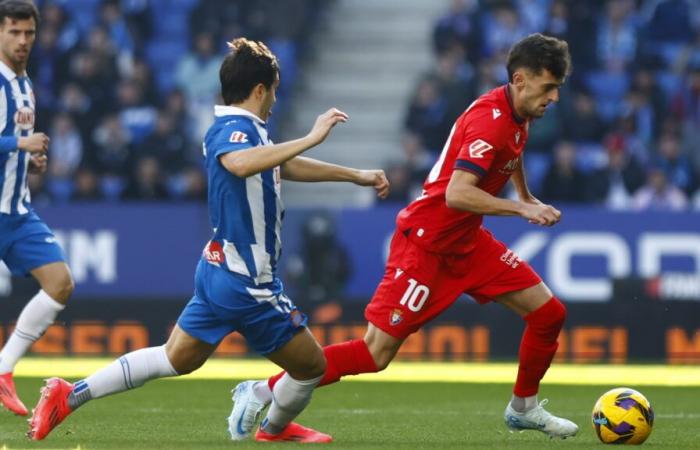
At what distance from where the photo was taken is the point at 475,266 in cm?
788

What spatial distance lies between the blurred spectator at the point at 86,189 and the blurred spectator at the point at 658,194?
18.7 feet

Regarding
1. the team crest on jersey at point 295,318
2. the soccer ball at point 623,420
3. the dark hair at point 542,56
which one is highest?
the dark hair at point 542,56

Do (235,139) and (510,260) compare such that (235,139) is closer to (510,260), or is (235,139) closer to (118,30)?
(510,260)

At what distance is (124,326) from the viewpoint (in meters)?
14.2

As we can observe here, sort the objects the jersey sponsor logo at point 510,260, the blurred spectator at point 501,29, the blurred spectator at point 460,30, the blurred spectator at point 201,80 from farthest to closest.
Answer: the blurred spectator at point 201,80, the blurred spectator at point 460,30, the blurred spectator at point 501,29, the jersey sponsor logo at point 510,260

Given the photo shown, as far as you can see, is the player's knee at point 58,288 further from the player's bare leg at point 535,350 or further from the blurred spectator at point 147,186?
the blurred spectator at point 147,186

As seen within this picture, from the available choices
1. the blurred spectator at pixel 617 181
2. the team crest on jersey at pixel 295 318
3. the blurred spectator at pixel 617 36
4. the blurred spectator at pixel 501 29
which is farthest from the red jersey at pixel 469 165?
the blurred spectator at pixel 617 36

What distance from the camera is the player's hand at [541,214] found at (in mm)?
A: 6973

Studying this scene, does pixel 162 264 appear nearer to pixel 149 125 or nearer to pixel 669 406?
pixel 149 125

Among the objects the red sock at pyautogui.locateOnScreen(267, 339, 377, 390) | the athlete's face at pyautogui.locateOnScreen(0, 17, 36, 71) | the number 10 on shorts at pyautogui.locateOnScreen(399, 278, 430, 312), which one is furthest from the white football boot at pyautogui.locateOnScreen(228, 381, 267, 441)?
the athlete's face at pyautogui.locateOnScreen(0, 17, 36, 71)

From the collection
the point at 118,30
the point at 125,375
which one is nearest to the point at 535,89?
the point at 125,375

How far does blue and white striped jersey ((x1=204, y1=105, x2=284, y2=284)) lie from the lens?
686cm

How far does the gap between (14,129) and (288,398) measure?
2509mm

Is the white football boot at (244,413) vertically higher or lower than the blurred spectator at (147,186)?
higher
